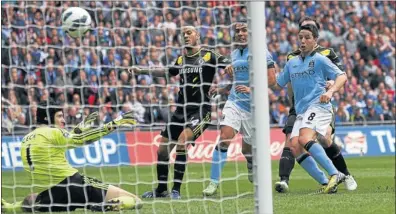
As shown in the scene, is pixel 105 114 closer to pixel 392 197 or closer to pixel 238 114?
pixel 238 114

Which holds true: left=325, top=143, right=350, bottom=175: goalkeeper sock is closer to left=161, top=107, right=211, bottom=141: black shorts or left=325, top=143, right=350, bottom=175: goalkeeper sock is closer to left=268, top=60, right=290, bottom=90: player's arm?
left=268, top=60, right=290, bottom=90: player's arm

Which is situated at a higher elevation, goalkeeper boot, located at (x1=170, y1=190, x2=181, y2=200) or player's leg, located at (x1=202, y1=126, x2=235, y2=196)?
player's leg, located at (x1=202, y1=126, x2=235, y2=196)

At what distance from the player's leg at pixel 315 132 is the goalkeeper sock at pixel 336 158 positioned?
64 cm

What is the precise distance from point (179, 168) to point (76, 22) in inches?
86.8

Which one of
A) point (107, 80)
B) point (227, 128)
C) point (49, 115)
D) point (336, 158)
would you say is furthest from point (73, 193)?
point (107, 80)

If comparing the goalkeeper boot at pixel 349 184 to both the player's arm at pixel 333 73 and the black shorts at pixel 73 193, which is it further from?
the black shorts at pixel 73 193

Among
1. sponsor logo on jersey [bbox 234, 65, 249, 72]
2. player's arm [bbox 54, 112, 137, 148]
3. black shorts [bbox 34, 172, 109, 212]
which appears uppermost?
sponsor logo on jersey [bbox 234, 65, 249, 72]

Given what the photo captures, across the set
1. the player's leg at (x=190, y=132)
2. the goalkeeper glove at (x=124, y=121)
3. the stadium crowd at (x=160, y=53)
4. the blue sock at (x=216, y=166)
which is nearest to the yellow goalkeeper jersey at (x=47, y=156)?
the goalkeeper glove at (x=124, y=121)

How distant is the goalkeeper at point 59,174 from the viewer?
31.7 ft

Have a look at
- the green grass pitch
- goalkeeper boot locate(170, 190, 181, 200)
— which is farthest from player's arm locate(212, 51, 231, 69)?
goalkeeper boot locate(170, 190, 181, 200)

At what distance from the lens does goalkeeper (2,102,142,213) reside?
9656 millimetres

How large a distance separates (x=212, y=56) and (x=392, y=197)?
2.78 meters

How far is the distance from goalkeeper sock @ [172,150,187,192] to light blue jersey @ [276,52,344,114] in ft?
4.95

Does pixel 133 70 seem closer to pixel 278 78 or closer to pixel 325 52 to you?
pixel 278 78
